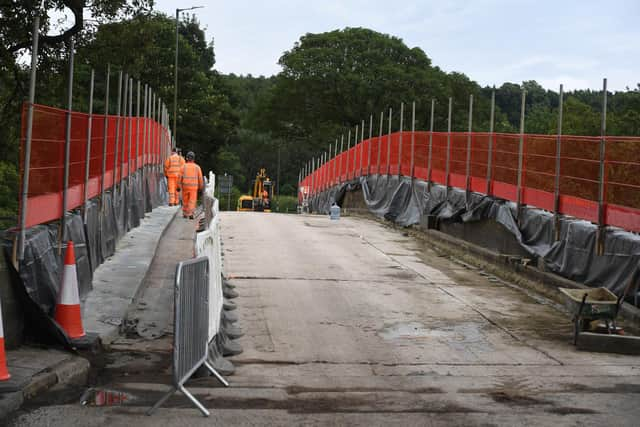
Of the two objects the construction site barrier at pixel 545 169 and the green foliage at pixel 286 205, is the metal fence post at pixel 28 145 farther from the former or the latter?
the green foliage at pixel 286 205

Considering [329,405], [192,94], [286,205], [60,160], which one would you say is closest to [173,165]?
[60,160]

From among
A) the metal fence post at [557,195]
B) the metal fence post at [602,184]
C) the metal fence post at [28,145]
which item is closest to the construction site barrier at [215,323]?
the metal fence post at [28,145]

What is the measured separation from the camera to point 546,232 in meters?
15.0

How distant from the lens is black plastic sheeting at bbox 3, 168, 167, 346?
342 inches

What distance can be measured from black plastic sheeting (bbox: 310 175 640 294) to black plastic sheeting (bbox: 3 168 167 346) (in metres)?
6.86

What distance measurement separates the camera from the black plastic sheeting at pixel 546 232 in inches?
472

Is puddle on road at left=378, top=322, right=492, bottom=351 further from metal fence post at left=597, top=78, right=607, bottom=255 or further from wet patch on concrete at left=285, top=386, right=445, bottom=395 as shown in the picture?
metal fence post at left=597, top=78, right=607, bottom=255

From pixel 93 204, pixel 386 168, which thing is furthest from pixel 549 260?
pixel 386 168

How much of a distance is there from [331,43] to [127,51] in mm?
53098

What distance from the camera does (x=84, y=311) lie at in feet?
34.2

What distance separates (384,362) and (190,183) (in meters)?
13.5

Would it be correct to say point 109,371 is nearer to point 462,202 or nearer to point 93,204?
point 93,204

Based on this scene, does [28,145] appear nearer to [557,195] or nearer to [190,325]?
[190,325]

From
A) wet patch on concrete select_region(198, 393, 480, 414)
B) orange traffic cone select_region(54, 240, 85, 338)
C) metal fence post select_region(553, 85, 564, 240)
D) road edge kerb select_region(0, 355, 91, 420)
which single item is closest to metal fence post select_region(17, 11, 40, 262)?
orange traffic cone select_region(54, 240, 85, 338)
